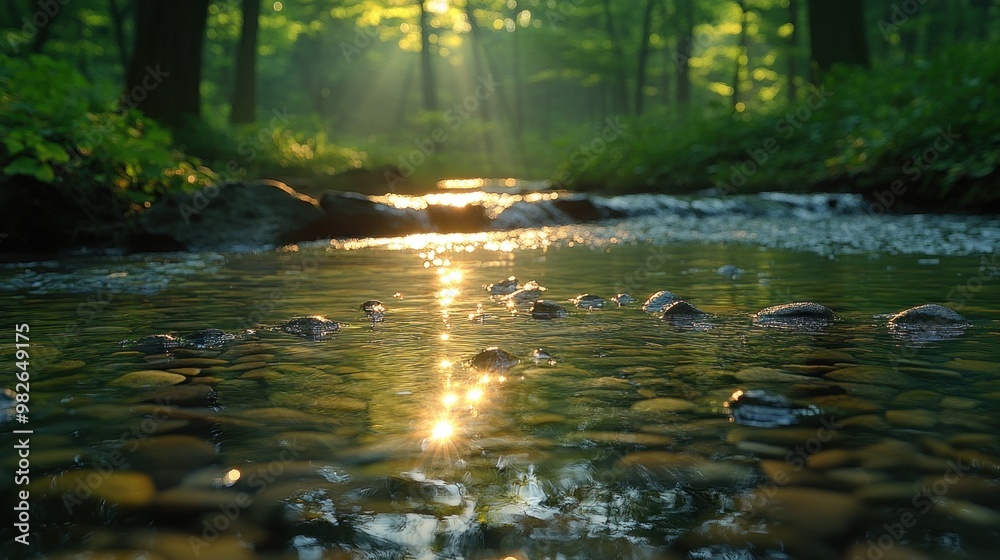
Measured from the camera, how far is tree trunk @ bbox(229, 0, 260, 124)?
61.2 feet

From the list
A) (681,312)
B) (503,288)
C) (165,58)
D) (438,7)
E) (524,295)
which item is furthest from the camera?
(438,7)

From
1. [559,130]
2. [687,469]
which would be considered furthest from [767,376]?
[559,130]

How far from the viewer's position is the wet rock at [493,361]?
236 centimetres

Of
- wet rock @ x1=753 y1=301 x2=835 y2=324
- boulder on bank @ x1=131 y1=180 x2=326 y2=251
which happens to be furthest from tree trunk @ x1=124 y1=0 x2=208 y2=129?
wet rock @ x1=753 y1=301 x2=835 y2=324

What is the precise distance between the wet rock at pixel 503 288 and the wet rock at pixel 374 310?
0.71 meters

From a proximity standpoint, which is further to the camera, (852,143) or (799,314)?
(852,143)

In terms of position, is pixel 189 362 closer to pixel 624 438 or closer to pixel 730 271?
pixel 624 438

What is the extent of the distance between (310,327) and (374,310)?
1.63 ft

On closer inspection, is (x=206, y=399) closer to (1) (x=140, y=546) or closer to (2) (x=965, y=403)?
(1) (x=140, y=546)

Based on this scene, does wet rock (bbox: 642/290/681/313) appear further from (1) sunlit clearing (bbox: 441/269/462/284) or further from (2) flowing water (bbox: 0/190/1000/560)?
(1) sunlit clearing (bbox: 441/269/462/284)

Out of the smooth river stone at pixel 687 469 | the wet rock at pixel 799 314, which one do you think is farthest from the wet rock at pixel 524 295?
the smooth river stone at pixel 687 469

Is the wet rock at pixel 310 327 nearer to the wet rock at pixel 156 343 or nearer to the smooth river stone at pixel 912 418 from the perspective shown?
the wet rock at pixel 156 343

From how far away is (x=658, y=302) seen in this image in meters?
3.46

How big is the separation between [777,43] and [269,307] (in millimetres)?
30211
